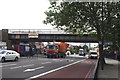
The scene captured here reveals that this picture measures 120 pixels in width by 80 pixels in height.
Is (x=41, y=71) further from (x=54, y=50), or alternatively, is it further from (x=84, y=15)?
(x=54, y=50)

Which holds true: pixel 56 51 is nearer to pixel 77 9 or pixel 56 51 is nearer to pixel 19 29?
pixel 19 29

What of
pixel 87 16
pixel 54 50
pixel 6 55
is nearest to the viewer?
pixel 87 16

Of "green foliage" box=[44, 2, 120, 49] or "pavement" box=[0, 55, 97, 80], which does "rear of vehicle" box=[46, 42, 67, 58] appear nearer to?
"green foliage" box=[44, 2, 120, 49]

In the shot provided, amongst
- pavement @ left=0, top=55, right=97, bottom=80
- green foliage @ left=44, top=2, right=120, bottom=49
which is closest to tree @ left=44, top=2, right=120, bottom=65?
green foliage @ left=44, top=2, right=120, bottom=49

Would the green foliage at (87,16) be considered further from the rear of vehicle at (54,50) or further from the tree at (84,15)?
the rear of vehicle at (54,50)

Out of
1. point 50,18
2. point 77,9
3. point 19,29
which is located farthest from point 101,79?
point 19,29

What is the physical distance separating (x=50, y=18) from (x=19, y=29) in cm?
2874

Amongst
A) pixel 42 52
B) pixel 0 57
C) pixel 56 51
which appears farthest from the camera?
pixel 42 52

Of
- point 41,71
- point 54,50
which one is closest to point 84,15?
point 41,71

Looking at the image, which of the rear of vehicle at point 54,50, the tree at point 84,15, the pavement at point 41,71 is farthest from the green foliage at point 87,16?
the rear of vehicle at point 54,50

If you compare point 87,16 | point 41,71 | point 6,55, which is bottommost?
point 41,71

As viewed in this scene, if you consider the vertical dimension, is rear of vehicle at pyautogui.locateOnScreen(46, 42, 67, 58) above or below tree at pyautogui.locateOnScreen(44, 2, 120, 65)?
below

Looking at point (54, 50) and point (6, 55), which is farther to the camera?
point (54, 50)

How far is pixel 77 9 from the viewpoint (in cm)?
2017
